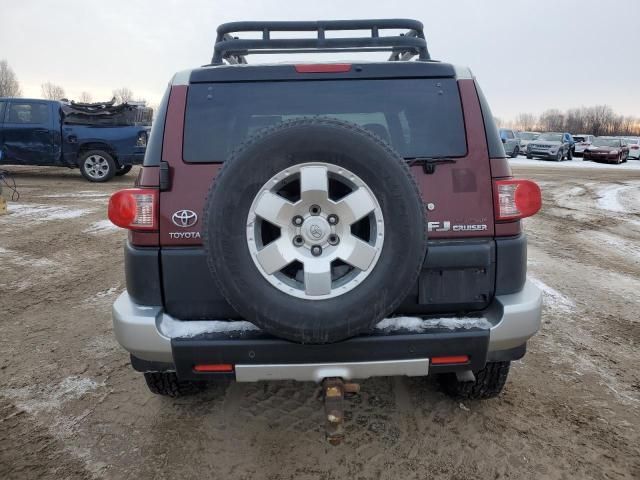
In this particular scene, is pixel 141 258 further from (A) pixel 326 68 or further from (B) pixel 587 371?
(B) pixel 587 371

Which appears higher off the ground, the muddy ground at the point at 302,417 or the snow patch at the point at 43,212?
the snow patch at the point at 43,212

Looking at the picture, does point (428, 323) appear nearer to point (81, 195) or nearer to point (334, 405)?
point (334, 405)

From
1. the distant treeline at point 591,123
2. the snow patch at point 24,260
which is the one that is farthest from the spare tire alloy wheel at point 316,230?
the distant treeline at point 591,123

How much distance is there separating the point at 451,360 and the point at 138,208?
1.60 metres

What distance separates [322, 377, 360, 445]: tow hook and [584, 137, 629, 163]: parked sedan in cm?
3154

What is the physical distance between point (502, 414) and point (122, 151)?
1201 cm

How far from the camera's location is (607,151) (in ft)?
92.2

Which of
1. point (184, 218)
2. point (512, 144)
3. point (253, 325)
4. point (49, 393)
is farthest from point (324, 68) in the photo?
point (512, 144)

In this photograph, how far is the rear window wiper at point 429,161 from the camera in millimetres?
2244

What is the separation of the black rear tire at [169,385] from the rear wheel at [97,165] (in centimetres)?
1114

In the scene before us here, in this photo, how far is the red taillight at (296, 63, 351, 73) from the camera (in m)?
2.32

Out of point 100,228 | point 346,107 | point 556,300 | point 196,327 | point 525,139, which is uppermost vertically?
point 525,139

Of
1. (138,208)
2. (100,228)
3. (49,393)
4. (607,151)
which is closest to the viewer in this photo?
(138,208)

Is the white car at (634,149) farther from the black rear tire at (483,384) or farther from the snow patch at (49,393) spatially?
→ the snow patch at (49,393)
